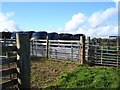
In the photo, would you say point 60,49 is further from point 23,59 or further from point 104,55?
point 23,59

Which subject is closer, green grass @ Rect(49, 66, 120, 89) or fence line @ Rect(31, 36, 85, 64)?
green grass @ Rect(49, 66, 120, 89)

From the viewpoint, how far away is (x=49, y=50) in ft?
68.1

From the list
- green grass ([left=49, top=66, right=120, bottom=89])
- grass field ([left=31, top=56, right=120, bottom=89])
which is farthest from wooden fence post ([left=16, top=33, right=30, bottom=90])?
green grass ([left=49, top=66, right=120, bottom=89])

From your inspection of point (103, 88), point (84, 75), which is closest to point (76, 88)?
point (103, 88)

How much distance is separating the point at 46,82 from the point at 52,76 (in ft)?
4.01

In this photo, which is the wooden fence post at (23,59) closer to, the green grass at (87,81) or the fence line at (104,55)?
the green grass at (87,81)

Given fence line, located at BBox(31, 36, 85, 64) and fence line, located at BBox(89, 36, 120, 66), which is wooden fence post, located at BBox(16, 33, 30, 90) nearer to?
fence line, located at BBox(31, 36, 85, 64)

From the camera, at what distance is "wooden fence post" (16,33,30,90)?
841 centimetres

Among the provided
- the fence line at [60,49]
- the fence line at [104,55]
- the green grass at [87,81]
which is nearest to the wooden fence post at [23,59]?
the green grass at [87,81]

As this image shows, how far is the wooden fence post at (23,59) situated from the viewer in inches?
331

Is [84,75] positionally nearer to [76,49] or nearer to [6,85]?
[6,85]

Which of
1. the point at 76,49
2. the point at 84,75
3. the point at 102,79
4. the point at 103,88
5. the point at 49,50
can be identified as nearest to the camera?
the point at 103,88

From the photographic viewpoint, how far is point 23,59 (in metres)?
8.45

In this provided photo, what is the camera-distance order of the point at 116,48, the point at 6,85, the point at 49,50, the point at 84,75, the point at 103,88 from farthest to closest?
the point at 49,50 → the point at 116,48 → the point at 84,75 → the point at 103,88 → the point at 6,85
